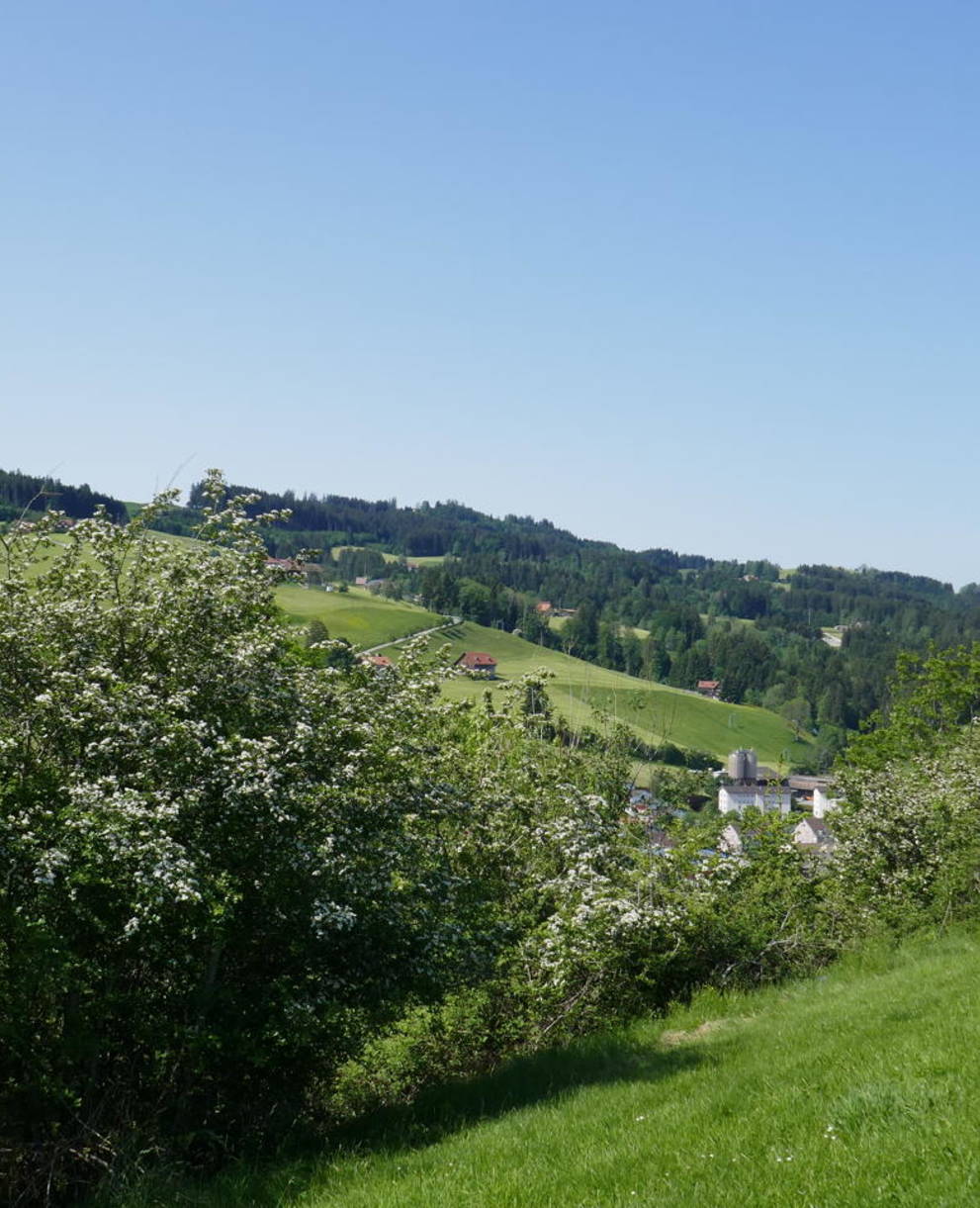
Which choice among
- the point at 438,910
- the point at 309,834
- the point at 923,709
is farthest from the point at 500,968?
the point at 923,709

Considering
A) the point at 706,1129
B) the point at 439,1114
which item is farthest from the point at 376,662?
the point at 706,1129

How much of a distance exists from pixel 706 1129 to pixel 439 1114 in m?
4.67

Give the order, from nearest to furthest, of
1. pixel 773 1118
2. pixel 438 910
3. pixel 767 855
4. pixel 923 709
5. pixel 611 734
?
pixel 773 1118
pixel 438 910
pixel 767 855
pixel 611 734
pixel 923 709

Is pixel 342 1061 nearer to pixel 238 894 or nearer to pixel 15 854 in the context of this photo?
pixel 238 894

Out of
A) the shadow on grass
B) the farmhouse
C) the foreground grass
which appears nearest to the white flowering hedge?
the farmhouse

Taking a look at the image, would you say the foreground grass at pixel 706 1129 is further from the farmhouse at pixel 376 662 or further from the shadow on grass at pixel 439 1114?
the farmhouse at pixel 376 662

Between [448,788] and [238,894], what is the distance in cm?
534

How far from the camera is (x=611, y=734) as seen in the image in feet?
112

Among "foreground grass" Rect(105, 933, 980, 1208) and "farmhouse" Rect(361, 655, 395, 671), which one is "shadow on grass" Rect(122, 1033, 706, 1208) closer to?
"foreground grass" Rect(105, 933, 980, 1208)

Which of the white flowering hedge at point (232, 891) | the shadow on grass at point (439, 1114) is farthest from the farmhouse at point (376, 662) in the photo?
the shadow on grass at point (439, 1114)

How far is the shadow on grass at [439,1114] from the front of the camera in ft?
34.0

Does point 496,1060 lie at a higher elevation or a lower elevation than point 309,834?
lower

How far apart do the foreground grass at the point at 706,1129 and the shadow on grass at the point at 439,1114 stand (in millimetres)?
41

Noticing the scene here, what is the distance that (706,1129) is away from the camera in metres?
9.62
